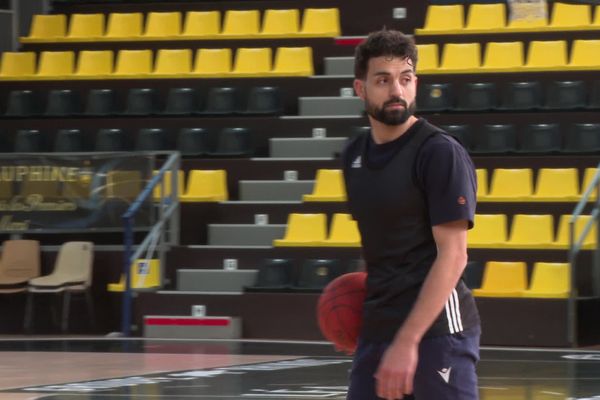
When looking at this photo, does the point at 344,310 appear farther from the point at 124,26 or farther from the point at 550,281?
the point at 124,26

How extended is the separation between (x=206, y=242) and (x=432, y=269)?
11.2 meters

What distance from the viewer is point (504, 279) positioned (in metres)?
12.0

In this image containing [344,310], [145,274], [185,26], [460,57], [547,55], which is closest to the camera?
[344,310]

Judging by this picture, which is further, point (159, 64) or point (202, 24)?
point (202, 24)

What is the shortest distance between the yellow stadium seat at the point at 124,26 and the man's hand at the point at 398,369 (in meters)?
14.8

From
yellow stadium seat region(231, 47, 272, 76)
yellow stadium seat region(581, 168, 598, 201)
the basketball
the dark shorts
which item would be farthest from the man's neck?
yellow stadium seat region(231, 47, 272, 76)

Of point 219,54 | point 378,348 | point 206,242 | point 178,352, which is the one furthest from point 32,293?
point 378,348

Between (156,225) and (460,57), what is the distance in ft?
14.6

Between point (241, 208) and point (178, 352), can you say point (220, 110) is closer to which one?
point (241, 208)

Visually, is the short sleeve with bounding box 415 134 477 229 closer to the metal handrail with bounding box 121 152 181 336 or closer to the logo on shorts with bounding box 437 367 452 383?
the logo on shorts with bounding box 437 367 452 383

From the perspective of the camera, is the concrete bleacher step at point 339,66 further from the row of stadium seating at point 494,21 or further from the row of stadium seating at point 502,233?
the row of stadium seating at point 502,233

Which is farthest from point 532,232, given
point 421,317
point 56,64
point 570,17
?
point 421,317

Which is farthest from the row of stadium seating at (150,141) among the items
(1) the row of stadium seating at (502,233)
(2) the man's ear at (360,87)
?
(2) the man's ear at (360,87)

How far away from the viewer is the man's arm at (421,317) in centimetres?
323
